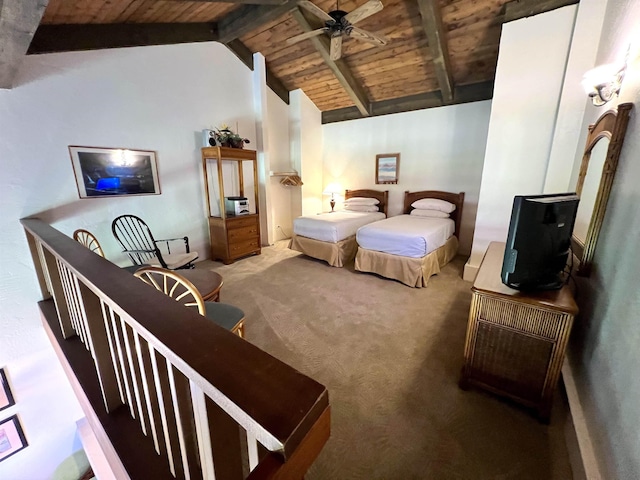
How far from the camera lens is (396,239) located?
321 cm

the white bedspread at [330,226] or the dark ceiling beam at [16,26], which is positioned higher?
the dark ceiling beam at [16,26]

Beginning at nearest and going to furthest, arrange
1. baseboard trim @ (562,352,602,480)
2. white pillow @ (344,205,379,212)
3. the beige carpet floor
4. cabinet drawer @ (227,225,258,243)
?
baseboard trim @ (562,352,602,480)
the beige carpet floor
cabinet drawer @ (227,225,258,243)
white pillow @ (344,205,379,212)

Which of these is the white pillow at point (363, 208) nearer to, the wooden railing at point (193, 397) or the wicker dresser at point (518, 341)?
the wicker dresser at point (518, 341)

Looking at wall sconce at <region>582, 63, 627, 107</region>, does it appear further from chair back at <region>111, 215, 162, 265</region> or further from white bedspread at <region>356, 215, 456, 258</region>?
chair back at <region>111, 215, 162, 265</region>

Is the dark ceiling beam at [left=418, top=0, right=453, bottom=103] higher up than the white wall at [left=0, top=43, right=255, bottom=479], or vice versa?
the dark ceiling beam at [left=418, top=0, right=453, bottom=103]

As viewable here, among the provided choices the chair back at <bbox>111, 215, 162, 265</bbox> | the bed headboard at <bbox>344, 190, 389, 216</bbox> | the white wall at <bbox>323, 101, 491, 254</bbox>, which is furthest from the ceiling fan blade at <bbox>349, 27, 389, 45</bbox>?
the chair back at <bbox>111, 215, 162, 265</bbox>

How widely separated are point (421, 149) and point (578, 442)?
421 cm

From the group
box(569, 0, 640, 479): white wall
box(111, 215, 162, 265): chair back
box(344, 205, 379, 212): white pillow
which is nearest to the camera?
box(569, 0, 640, 479): white wall

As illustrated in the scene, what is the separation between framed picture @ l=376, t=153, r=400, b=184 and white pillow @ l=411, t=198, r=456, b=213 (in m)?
0.70

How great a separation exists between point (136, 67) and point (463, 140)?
4.66 meters

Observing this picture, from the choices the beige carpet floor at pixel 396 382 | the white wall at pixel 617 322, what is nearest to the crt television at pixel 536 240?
the white wall at pixel 617 322

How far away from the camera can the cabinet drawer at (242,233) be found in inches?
161

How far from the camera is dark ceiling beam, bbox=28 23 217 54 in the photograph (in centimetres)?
262

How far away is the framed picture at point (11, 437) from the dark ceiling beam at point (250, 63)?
5231 millimetres
